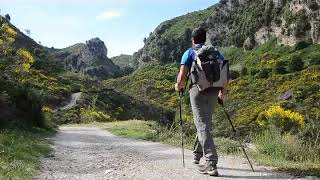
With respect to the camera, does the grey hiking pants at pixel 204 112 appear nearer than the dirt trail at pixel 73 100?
Yes

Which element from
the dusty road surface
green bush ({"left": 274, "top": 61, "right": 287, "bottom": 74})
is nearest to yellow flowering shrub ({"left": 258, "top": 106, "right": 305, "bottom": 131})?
the dusty road surface

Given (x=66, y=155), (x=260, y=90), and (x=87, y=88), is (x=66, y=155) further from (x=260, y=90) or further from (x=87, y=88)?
(x=260, y=90)

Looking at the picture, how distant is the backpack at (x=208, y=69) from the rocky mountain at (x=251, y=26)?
333 feet

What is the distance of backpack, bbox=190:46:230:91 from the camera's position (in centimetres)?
768

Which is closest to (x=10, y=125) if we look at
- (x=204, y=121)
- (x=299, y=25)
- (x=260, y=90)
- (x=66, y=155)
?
(x=66, y=155)

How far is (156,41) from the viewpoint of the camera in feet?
629

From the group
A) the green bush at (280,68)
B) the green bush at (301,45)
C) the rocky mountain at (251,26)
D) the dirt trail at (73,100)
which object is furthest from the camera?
the rocky mountain at (251,26)

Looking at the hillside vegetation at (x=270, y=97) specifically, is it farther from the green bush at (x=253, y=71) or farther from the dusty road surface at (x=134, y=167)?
the dusty road surface at (x=134, y=167)

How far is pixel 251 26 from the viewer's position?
5389 inches

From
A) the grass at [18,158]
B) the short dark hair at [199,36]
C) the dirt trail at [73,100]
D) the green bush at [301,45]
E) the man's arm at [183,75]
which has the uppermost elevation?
the green bush at [301,45]

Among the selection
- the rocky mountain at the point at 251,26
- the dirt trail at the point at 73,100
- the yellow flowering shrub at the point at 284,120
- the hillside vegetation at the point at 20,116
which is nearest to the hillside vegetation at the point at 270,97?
the yellow flowering shrub at the point at 284,120

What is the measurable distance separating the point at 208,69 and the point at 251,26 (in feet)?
433

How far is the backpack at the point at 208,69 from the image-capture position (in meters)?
7.68

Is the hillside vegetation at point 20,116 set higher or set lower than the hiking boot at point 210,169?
higher
